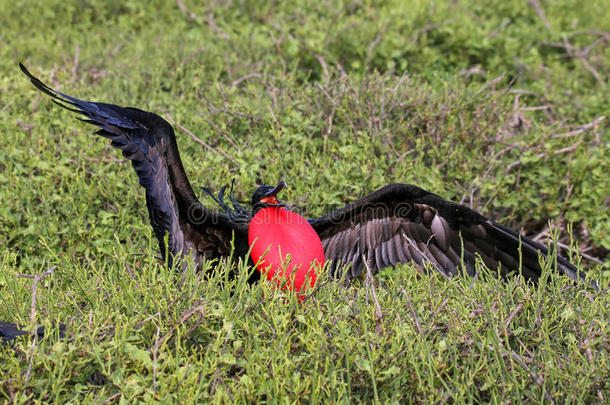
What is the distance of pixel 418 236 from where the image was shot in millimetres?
2797

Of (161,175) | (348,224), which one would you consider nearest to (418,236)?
(348,224)

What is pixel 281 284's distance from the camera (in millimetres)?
2156

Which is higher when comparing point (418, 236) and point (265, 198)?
point (265, 198)

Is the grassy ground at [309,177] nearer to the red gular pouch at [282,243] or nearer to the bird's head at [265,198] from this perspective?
the red gular pouch at [282,243]

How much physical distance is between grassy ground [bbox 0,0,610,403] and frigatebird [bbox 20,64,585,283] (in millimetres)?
129

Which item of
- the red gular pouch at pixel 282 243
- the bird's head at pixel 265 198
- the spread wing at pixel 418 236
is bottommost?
the spread wing at pixel 418 236

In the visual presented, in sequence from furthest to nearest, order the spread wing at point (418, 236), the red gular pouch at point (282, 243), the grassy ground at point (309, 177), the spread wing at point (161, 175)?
1. the spread wing at point (418, 236)
2. the red gular pouch at point (282, 243)
3. the spread wing at point (161, 175)
4. the grassy ground at point (309, 177)

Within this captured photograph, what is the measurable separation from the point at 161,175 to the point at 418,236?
1024mm

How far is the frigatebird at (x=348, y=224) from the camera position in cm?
239

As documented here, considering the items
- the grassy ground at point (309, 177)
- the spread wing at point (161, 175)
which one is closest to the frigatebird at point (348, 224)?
the spread wing at point (161, 175)

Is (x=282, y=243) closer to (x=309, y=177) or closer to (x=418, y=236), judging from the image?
(x=418, y=236)

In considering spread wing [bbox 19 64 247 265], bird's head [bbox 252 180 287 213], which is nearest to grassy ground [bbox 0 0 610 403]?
spread wing [bbox 19 64 247 265]

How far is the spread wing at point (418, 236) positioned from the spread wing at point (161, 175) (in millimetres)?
452

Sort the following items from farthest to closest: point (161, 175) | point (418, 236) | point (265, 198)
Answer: point (418, 236) < point (265, 198) < point (161, 175)
